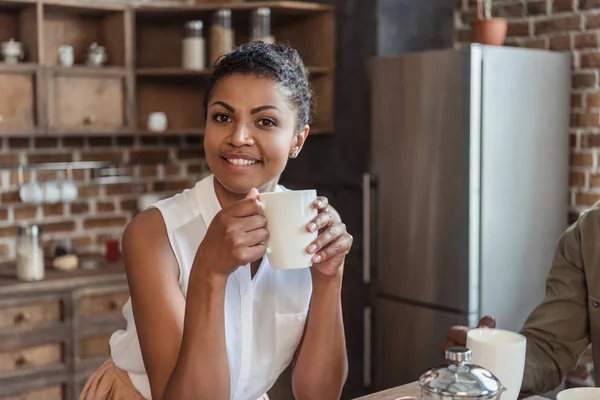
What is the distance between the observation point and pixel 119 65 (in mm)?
3322

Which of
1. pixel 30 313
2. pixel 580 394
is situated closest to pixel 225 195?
pixel 580 394

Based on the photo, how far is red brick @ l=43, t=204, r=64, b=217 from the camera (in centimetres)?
336

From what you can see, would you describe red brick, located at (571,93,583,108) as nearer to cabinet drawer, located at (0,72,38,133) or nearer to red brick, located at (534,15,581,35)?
red brick, located at (534,15,581,35)

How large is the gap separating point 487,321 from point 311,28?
7.59 ft

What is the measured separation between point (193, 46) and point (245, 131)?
2131 millimetres

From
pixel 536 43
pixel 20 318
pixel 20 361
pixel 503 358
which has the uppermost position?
pixel 536 43

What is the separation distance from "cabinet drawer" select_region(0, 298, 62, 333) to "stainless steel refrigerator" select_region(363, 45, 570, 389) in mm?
1237

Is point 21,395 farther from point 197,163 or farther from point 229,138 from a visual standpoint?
point 229,138

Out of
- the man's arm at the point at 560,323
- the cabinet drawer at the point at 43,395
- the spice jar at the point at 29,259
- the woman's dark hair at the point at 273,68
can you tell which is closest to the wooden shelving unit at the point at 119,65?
the spice jar at the point at 29,259

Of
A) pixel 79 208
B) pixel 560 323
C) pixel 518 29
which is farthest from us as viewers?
pixel 79 208

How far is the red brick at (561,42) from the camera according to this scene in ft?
10.2

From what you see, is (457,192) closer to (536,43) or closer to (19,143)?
(536,43)

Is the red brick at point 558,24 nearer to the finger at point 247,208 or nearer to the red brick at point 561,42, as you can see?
the red brick at point 561,42

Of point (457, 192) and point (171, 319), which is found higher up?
point (457, 192)
